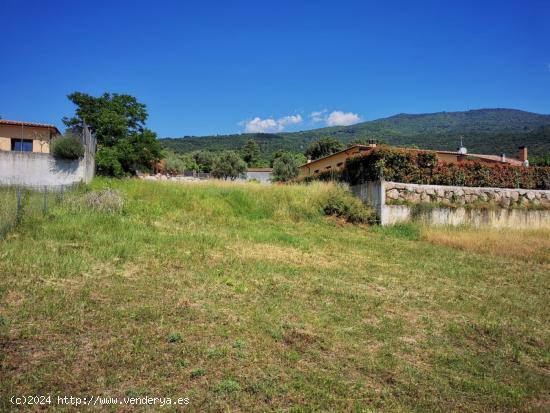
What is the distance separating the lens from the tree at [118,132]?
30.4 meters

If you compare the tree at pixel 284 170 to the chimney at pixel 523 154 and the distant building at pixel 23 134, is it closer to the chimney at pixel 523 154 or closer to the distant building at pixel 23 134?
the chimney at pixel 523 154

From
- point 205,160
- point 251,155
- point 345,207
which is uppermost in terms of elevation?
point 251,155

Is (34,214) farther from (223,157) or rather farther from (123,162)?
(223,157)

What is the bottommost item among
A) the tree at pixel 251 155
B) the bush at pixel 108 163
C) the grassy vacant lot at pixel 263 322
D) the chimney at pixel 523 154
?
the grassy vacant lot at pixel 263 322

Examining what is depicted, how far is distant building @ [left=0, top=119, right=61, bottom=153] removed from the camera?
3094 cm

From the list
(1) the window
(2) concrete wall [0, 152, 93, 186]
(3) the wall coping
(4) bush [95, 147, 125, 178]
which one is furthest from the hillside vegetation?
(2) concrete wall [0, 152, 93, 186]

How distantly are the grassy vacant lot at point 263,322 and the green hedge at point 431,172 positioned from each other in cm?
640

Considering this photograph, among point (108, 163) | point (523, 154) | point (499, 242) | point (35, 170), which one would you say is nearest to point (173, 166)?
point (108, 163)

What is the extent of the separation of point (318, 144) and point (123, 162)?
45.9 m

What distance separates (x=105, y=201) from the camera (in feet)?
43.6

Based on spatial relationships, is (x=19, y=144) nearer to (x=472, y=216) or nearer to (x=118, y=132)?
(x=118, y=132)

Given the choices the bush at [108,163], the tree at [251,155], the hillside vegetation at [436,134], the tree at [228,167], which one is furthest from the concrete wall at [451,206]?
the tree at [251,155]

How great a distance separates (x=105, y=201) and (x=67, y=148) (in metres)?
7.41

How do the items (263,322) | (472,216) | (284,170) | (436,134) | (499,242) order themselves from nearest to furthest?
(263,322), (499,242), (472,216), (284,170), (436,134)
